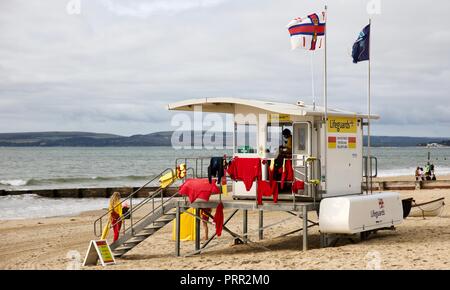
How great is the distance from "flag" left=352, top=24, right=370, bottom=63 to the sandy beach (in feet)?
15.8

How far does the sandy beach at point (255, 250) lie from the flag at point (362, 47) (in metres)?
4.83

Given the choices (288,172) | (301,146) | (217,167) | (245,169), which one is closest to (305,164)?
(288,172)

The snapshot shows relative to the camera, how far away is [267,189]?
53.9ft

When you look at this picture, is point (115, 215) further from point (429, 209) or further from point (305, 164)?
point (429, 209)

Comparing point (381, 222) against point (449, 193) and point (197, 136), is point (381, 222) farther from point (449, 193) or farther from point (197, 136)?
point (449, 193)

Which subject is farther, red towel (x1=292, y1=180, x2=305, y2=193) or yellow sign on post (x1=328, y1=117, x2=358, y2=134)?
yellow sign on post (x1=328, y1=117, x2=358, y2=134)

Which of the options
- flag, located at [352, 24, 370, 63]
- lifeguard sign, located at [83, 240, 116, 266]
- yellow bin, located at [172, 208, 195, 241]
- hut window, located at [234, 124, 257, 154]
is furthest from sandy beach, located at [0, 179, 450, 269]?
flag, located at [352, 24, 370, 63]

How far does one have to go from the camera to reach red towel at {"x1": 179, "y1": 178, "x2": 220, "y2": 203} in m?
17.1

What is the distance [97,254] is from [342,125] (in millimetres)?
7031

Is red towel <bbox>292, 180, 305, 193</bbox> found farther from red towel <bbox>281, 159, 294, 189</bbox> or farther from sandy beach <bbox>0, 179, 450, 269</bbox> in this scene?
sandy beach <bbox>0, 179, 450, 269</bbox>

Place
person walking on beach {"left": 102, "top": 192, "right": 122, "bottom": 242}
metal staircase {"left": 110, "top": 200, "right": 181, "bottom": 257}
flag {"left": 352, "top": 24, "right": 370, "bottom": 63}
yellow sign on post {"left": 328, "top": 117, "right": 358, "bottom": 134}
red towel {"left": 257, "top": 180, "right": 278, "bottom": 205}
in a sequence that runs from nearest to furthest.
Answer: red towel {"left": 257, "top": 180, "right": 278, "bottom": 205}, yellow sign on post {"left": 328, "top": 117, "right": 358, "bottom": 134}, metal staircase {"left": 110, "top": 200, "right": 181, "bottom": 257}, flag {"left": 352, "top": 24, "right": 370, "bottom": 63}, person walking on beach {"left": 102, "top": 192, "right": 122, "bottom": 242}

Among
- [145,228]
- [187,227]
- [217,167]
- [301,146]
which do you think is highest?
[301,146]

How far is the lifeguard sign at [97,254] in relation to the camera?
1677 centimetres

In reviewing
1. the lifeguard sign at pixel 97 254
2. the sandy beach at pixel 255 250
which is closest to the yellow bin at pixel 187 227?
the sandy beach at pixel 255 250
